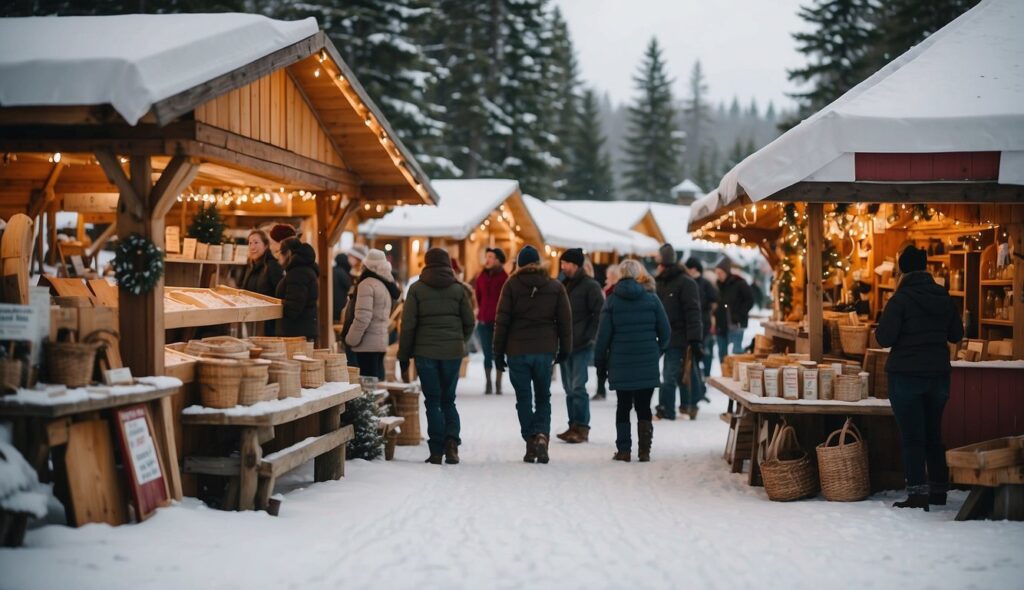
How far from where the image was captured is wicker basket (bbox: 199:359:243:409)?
258 inches

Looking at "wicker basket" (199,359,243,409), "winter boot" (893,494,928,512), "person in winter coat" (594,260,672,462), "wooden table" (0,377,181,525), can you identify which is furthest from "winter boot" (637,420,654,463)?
"wooden table" (0,377,181,525)

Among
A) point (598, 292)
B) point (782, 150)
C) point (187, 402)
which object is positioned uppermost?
point (782, 150)

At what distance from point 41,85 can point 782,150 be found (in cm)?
518

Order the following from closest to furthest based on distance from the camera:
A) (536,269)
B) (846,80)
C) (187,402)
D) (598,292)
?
(187,402) → (536,269) → (598,292) → (846,80)

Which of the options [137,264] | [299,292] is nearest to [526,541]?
[137,264]

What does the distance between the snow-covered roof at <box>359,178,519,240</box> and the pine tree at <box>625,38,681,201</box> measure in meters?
33.9

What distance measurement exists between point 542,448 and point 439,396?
3.54 feet

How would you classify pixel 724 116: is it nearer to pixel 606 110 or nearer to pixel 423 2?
pixel 606 110

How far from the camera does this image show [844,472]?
24.5 ft

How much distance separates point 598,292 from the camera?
11172 mm

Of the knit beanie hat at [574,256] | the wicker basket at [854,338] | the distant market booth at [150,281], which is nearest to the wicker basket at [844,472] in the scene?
the wicker basket at [854,338]

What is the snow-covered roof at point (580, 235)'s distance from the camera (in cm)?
2577

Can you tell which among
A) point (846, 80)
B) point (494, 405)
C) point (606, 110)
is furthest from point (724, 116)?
point (494, 405)

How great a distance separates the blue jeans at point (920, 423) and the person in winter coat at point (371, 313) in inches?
200
